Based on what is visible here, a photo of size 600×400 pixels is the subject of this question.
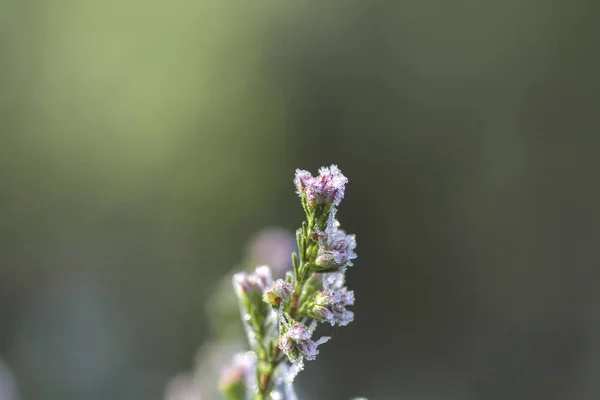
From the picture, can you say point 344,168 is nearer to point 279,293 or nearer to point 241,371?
point 241,371

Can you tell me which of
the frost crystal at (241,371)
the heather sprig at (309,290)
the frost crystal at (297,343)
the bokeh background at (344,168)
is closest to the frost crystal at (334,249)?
the heather sprig at (309,290)

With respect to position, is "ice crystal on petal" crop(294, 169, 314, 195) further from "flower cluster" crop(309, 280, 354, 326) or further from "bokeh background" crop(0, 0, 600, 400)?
"bokeh background" crop(0, 0, 600, 400)

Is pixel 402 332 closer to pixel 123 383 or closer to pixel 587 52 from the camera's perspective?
pixel 123 383

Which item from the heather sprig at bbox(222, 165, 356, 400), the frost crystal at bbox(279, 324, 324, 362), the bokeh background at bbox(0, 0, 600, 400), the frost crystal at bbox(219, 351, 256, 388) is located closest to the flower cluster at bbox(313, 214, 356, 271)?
the heather sprig at bbox(222, 165, 356, 400)

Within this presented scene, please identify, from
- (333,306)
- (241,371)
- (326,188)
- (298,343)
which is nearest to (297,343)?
(298,343)

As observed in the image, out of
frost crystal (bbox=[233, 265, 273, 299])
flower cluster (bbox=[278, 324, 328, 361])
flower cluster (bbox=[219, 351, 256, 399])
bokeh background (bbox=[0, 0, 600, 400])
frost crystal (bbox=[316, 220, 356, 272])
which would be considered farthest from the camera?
bokeh background (bbox=[0, 0, 600, 400])

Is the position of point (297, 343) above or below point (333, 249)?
below
